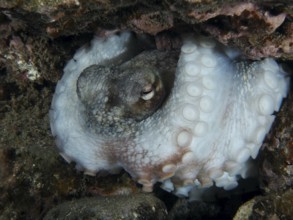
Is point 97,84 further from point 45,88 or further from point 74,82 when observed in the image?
point 45,88

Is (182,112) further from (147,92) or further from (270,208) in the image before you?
(270,208)

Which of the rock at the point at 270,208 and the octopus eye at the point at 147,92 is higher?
the octopus eye at the point at 147,92

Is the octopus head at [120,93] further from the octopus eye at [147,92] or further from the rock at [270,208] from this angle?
the rock at [270,208]

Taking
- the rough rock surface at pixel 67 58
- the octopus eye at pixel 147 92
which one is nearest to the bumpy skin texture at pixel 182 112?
the octopus eye at pixel 147 92

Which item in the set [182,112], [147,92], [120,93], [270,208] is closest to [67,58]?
[120,93]

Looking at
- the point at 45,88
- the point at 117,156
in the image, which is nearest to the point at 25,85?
the point at 45,88
